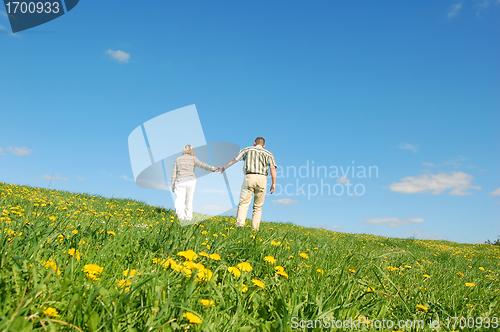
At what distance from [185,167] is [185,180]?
0.52m

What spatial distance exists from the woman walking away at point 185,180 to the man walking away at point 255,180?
6.84 feet

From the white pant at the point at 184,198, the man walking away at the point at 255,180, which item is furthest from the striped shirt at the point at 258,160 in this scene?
the white pant at the point at 184,198

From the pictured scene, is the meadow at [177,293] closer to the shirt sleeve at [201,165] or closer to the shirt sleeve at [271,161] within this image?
the shirt sleeve at [271,161]

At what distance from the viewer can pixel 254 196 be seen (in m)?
9.98

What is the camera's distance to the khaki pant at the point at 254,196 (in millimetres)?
9672

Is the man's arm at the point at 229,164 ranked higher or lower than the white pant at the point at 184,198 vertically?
higher

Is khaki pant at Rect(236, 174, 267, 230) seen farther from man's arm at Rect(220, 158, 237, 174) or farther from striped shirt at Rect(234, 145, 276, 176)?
man's arm at Rect(220, 158, 237, 174)

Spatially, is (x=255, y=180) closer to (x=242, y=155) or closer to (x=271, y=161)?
(x=271, y=161)

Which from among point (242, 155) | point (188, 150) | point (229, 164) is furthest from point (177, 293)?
point (188, 150)

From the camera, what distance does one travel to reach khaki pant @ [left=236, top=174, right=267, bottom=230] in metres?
9.67

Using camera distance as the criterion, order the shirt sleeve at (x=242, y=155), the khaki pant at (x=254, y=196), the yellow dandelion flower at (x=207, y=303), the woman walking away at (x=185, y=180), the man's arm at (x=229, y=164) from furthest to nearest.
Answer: the woman walking away at (x=185, y=180)
the man's arm at (x=229, y=164)
the shirt sleeve at (x=242, y=155)
the khaki pant at (x=254, y=196)
the yellow dandelion flower at (x=207, y=303)

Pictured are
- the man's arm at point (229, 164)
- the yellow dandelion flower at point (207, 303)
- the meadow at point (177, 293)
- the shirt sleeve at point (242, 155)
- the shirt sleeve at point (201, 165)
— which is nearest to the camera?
the meadow at point (177, 293)

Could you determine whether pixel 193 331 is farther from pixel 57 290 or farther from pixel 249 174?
pixel 249 174

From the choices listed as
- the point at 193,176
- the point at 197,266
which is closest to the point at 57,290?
the point at 197,266
